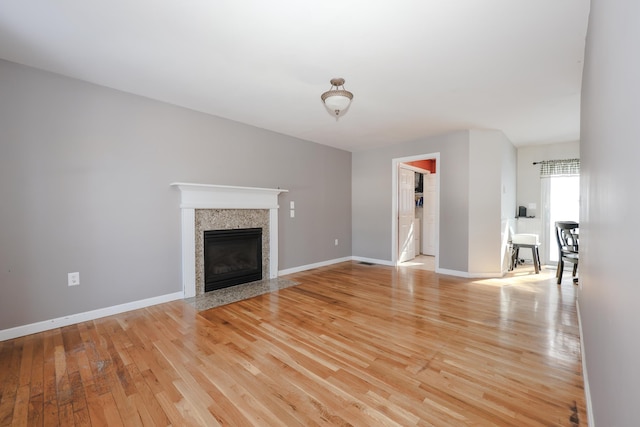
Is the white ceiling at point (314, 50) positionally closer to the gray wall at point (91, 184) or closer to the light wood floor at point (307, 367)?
the gray wall at point (91, 184)

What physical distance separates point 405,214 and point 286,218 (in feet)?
8.87

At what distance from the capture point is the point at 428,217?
698 centimetres

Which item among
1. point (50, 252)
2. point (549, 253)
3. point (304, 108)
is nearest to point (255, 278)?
point (50, 252)

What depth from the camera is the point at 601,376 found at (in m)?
1.17

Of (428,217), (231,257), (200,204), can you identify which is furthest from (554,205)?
(200,204)

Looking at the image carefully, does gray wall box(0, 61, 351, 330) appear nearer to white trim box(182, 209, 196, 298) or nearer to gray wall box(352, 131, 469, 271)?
white trim box(182, 209, 196, 298)

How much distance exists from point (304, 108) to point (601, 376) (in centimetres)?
346

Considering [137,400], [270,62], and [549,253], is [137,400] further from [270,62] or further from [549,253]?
[549,253]

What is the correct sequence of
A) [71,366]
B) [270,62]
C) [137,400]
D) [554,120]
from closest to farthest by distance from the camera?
[137,400] → [71,366] → [270,62] → [554,120]

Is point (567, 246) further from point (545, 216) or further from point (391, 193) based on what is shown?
point (391, 193)

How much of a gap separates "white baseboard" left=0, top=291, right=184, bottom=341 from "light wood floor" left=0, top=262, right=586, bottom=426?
0.29 feet

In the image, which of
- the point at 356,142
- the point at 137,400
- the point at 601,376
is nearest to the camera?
the point at 601,376

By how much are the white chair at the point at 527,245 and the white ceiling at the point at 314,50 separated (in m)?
2.26

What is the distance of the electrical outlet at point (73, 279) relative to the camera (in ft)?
8.91
